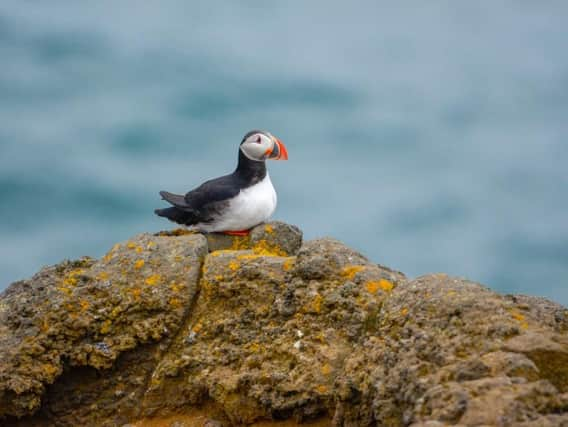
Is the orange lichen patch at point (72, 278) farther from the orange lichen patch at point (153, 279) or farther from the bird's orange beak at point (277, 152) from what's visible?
the bird's orange beak at point (277, 152)

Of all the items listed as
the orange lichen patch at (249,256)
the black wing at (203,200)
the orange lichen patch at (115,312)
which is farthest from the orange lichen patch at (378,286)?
the black wing at (203,200)

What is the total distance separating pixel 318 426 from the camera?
5.59 metres

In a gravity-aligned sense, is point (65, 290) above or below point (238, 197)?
below

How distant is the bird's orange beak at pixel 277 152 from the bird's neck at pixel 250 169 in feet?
0.72

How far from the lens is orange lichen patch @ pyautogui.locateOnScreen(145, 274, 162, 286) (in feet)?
22.0

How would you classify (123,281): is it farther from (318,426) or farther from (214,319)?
(318,426)

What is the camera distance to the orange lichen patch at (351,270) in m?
6.24

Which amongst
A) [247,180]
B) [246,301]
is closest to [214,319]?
[246,301]

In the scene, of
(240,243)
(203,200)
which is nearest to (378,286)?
(240,243)

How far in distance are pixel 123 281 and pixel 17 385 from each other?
116 cm

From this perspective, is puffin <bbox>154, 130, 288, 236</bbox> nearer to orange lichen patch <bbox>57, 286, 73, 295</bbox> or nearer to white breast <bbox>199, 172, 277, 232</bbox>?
white breast <bbox>199, 172, 277, 232</bbox>

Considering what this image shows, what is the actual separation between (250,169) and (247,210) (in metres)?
0.89

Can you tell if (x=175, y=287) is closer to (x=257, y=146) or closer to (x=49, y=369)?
(x=49, y=369)

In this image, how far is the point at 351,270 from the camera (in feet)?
20.6
